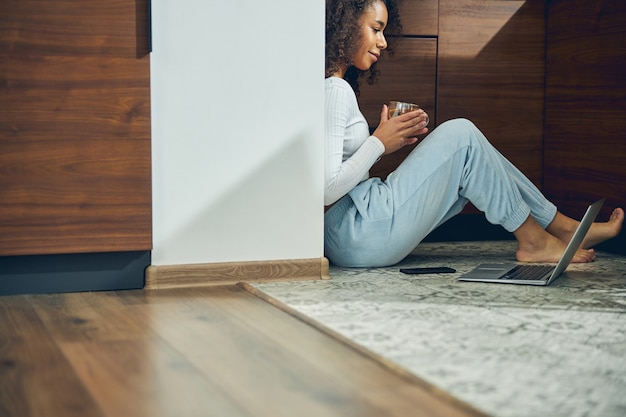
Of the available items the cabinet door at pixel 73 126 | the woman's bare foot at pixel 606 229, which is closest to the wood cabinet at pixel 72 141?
the cabinet door at pixel 73 126

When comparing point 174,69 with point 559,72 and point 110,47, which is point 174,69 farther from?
point 559,72

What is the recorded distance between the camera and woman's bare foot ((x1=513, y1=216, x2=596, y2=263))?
108 inches

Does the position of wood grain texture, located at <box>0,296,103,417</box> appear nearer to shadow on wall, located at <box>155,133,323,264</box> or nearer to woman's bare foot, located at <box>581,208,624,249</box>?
shadow on wall, located at <box>155,133,323,264</box>

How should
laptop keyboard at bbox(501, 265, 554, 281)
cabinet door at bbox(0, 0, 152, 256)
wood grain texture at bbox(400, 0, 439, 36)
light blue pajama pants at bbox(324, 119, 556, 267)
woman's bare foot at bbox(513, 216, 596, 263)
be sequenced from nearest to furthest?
cabinet door at bbox(0, 0, 152, 256), laptop keyboard at bbox(501, 265, 554, 281), light blue pajama pants at bbox(324, 119, 556, 267), woman's bare foot at bbox(513, 216, 596, 263), wood grain texture at bbox(400, 0, 439, 36)

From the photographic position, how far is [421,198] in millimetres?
2627

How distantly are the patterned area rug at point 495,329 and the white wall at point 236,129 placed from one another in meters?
0.19

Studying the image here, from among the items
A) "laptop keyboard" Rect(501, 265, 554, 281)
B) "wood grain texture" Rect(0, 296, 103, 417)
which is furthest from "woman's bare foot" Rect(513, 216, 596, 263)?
"wood grain texture" Rect(0, 296, 103, 417)

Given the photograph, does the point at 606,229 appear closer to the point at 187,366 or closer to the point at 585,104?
the point at 585,104

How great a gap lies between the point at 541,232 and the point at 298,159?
83 centimetres

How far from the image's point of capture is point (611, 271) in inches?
106

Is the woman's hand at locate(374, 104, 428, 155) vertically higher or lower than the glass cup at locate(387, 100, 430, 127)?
lower

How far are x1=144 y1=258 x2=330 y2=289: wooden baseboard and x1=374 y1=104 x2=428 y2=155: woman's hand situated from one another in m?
0.40

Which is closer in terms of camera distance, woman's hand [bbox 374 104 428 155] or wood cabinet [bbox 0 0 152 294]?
wood cabinet [bbox 0 0 152 294]

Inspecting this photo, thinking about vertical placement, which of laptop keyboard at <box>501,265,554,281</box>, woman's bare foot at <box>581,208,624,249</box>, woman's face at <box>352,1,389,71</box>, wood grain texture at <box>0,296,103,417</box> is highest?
woman's face at <box>352,1,389,71</box>
